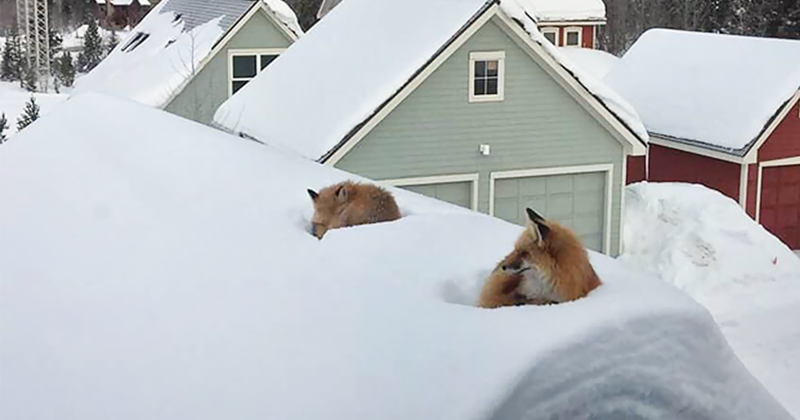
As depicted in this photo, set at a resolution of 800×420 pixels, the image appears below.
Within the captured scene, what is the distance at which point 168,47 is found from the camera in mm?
18156

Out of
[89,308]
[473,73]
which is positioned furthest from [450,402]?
[473,73]

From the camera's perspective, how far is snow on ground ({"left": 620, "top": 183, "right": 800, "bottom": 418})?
11117 mm

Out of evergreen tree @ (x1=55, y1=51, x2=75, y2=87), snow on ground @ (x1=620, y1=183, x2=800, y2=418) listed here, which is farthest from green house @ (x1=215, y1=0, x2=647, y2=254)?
evergreen tree @ (x1=55, y1=51, x2=75, y2=87)

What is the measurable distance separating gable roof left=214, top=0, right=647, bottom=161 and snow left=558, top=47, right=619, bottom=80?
44.9ft

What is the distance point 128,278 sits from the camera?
2.33 meters

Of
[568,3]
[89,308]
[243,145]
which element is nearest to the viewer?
[89,308]

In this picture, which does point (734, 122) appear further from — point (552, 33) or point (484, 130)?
point (552, 33)

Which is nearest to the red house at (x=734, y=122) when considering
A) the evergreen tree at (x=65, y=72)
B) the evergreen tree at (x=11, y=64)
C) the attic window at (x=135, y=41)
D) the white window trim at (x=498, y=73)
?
the white window trim at (x=498, y=73)

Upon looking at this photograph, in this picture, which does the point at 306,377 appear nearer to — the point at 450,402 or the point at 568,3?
the point at 450,402

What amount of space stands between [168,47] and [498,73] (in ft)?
27.3

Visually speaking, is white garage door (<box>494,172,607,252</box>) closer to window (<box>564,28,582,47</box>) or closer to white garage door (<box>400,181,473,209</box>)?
white garage door (<box>400,181,473,209</box>)

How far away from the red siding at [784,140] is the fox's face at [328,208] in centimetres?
1222

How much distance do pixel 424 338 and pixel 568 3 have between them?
88.5 ft

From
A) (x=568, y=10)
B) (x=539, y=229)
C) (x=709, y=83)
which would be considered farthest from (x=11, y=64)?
(x=539, y=229)
